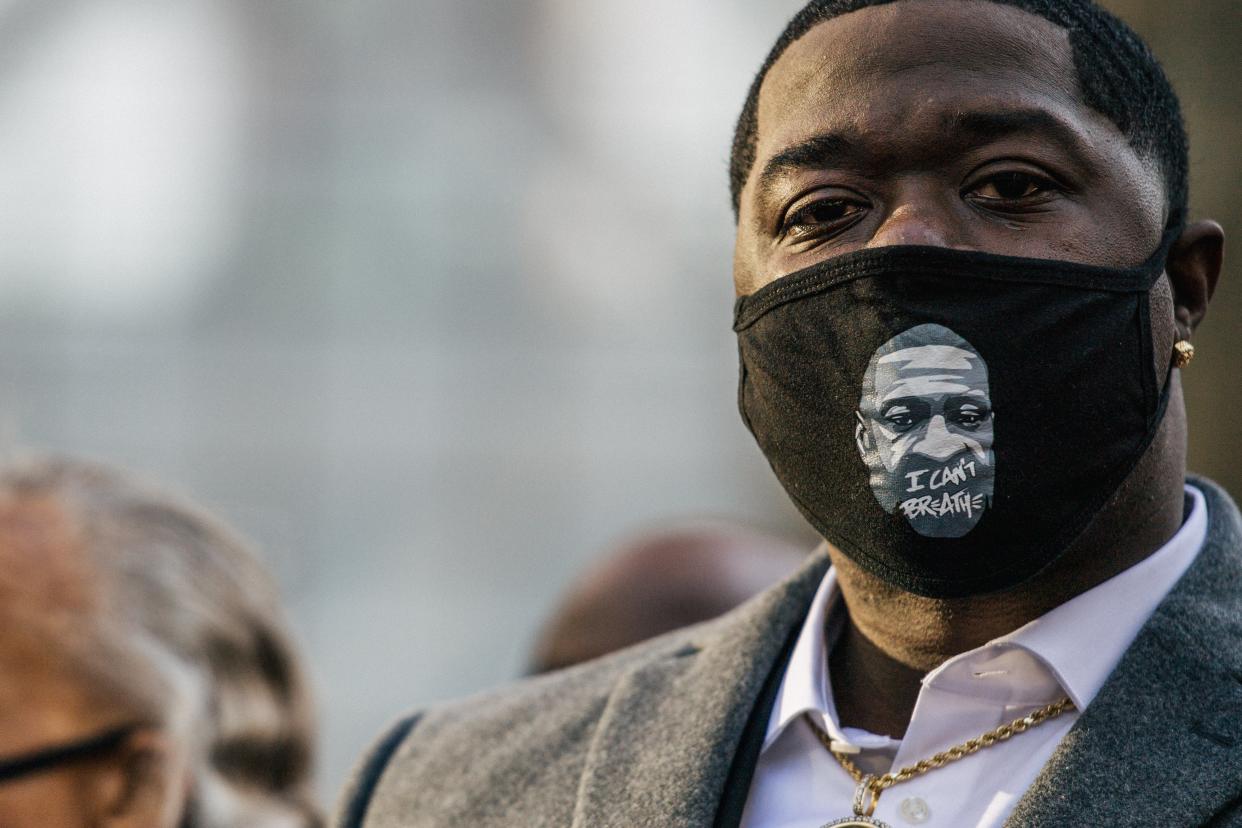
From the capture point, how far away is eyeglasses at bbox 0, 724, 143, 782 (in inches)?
122

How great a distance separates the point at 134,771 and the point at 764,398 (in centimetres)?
172

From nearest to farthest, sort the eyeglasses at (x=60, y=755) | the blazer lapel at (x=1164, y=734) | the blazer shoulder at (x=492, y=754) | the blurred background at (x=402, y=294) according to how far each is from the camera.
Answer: the blazer lapel at (x=1164, y=734) < the blazer shoulder at (x=492, y=754) < the eyeglasses at (x=60, y=755) < the blurred background at (x=402, y=294)

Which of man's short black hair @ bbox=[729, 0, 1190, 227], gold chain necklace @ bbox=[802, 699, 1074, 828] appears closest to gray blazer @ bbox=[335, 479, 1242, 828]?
gold chain necklace @ bbox=[802, 699, 1074, 828]

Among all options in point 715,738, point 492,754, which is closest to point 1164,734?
Result: point 715,738

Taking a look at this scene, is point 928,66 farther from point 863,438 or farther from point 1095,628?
point 1095,628

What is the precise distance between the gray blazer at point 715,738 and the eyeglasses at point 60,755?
2.63 feet

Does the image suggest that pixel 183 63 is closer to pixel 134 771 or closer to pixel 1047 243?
pixel 134 771

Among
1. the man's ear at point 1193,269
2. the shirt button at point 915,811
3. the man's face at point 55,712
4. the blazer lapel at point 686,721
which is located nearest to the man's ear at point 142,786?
the man's face at point 55,712

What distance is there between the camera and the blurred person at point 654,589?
4141 millimetres

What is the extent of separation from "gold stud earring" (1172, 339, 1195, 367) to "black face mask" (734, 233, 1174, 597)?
11 centimetres

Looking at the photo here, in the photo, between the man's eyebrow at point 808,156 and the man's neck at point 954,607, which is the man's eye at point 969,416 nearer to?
the man's neck at point 954,607

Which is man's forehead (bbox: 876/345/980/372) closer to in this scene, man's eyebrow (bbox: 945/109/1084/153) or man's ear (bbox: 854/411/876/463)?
man's ear (bbox: 854/411/876/463)

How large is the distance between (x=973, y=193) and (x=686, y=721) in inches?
35.5

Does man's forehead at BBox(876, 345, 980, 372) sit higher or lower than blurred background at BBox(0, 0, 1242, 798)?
higher
